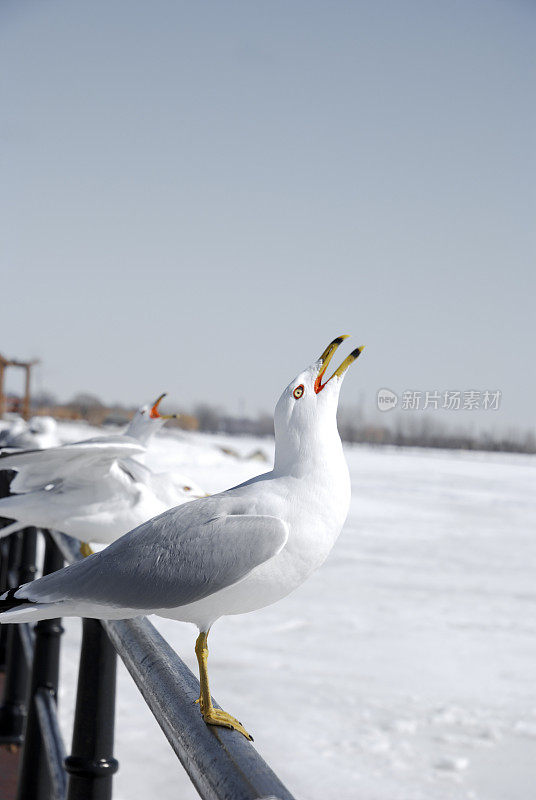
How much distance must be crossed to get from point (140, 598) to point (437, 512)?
41.0 ft

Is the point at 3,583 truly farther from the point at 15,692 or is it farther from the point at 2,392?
the point at 2,392

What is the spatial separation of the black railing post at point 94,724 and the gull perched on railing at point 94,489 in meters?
0.18

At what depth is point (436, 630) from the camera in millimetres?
5477

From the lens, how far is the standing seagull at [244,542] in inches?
27.1

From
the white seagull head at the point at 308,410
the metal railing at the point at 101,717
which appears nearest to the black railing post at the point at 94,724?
the metal railing at the point at 101,717

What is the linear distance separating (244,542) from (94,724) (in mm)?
740

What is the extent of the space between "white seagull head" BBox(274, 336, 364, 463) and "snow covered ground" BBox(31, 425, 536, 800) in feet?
4.84

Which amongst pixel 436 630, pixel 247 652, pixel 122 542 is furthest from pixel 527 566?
pixel 122 542

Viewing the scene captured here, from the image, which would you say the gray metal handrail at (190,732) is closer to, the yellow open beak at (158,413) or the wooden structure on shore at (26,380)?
the yellow open beak at (158,413)

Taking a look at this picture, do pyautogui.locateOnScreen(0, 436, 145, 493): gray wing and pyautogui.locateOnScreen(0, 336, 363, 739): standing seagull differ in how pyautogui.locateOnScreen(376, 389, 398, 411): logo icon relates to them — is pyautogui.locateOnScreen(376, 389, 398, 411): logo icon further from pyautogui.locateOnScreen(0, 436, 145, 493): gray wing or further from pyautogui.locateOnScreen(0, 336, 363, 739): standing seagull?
pyautogui.locateOnScreen(0, 436, 145, 493): gray wing

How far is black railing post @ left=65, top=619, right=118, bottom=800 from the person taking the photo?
1.23 meters

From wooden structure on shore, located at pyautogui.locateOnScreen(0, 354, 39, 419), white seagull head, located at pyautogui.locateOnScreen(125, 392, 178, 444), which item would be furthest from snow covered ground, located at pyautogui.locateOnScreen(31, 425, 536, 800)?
wooden structure on shore, located at pyautogui.locateOnScreen(0, 354, 39, 419)

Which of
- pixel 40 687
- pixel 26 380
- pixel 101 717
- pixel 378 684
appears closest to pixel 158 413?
pixel 101 717

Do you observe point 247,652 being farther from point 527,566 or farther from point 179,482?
point 527,566
